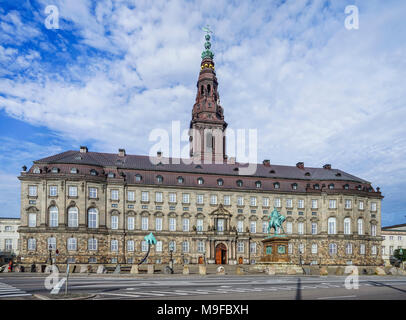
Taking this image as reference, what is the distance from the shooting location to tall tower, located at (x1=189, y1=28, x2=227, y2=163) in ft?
317

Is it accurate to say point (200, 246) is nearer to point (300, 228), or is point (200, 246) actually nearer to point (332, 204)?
point (300, 228)

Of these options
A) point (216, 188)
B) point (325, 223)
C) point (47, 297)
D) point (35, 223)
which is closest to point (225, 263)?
point (216, 188)

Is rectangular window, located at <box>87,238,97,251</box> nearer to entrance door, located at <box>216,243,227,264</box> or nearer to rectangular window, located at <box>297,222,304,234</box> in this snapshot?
entrance door, located at <box>216,243,227,264</box>

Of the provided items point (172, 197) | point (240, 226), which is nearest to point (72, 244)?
point (172, 197)

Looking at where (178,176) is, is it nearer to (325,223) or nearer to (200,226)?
(200,226)

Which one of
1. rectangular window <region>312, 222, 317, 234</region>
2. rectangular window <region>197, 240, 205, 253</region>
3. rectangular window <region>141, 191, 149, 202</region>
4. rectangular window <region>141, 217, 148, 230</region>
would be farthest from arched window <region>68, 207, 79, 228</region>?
rectangular window <region>312, 222, 317, 234</region>

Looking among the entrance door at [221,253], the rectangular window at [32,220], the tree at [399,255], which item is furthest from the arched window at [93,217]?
the tree at [399,255]

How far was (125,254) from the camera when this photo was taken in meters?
75.2

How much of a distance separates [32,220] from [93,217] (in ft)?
32.1

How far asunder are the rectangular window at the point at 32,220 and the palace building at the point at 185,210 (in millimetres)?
165

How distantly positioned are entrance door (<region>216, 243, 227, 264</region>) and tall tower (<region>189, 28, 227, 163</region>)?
69.7ft

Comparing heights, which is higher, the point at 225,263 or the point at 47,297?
the point at 47,297
